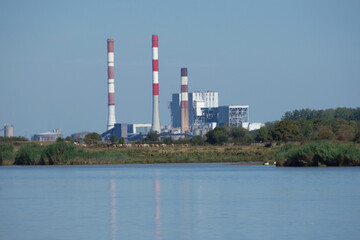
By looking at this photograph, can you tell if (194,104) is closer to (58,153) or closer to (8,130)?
(8,130)

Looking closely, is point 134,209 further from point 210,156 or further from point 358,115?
point 358,115

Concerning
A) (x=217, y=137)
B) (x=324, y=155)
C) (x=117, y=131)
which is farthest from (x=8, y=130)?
(x=324, y=155)

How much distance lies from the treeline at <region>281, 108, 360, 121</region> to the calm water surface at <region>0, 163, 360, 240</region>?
263 ft

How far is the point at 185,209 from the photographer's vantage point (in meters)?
19.6

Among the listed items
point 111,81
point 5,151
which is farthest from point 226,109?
point 5,151

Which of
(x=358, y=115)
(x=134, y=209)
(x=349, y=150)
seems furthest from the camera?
(x=358, y=115)

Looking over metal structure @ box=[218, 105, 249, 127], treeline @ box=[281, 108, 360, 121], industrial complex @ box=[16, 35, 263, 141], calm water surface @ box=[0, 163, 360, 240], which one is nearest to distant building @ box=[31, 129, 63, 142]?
industrial complex @ box=[16, 35, 263, 141]

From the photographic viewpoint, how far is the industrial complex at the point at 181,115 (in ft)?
364

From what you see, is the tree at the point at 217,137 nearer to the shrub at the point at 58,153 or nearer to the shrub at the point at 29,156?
the shrub at the point at 29,156

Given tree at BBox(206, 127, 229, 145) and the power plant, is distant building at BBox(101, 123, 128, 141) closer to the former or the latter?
the power plant

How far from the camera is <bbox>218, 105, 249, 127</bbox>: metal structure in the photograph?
131000 mm

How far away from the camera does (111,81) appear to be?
11100cm

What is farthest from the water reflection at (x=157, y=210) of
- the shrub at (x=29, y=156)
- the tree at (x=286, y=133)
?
the tree at (x=286, y=133)

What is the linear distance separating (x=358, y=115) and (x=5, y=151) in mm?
70489
